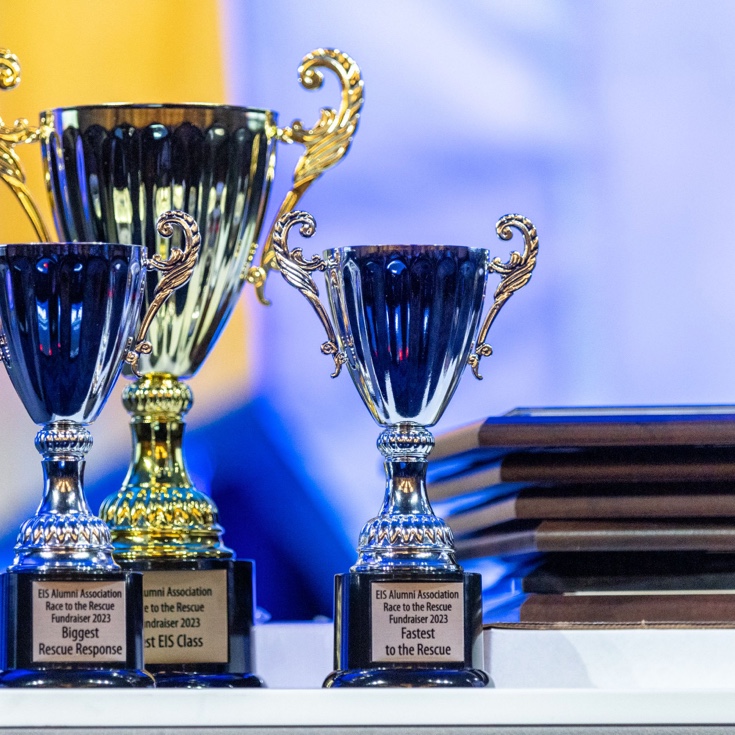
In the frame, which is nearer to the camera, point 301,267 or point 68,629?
point 68,629

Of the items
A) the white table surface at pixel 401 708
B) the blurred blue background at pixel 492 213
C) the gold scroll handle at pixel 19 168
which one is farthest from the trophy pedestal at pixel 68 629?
the blurred blue background at pixel 492 213

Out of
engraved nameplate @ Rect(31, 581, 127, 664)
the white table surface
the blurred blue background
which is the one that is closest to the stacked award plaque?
engraved nameplate @ Rect(31, 581, 127, 664)

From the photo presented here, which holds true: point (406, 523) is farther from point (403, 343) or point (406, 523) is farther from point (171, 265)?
point (171, 265)

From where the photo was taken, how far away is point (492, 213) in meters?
1.49

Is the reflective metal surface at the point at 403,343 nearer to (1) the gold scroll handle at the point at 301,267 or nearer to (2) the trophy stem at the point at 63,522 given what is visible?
(1) the gold scroll handle at the point at 301,267

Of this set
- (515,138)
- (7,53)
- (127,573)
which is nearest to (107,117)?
(7,53)

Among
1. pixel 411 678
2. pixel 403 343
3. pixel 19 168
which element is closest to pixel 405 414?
pixel 403 343

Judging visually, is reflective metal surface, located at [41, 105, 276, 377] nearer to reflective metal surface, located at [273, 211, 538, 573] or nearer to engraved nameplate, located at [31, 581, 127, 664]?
reflective metal surface, located at [273, 211, 538, 573]

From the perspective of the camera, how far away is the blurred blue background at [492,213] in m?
1.48

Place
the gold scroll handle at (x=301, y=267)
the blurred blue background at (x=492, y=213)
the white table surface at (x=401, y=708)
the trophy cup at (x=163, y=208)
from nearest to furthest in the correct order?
the white table surface at (x=401, y=708) → the gold scroll handle at (x=301, y=267) → the trophy cup at (x=163, y=208) → the blurred blue background at (x=492, y=213)

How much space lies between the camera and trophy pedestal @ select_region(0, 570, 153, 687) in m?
0.90

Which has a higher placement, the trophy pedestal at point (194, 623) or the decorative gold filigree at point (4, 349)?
the decorative gold filigree at point (4, 349)

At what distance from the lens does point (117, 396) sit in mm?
1479

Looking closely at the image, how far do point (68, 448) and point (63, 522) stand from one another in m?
0.05
